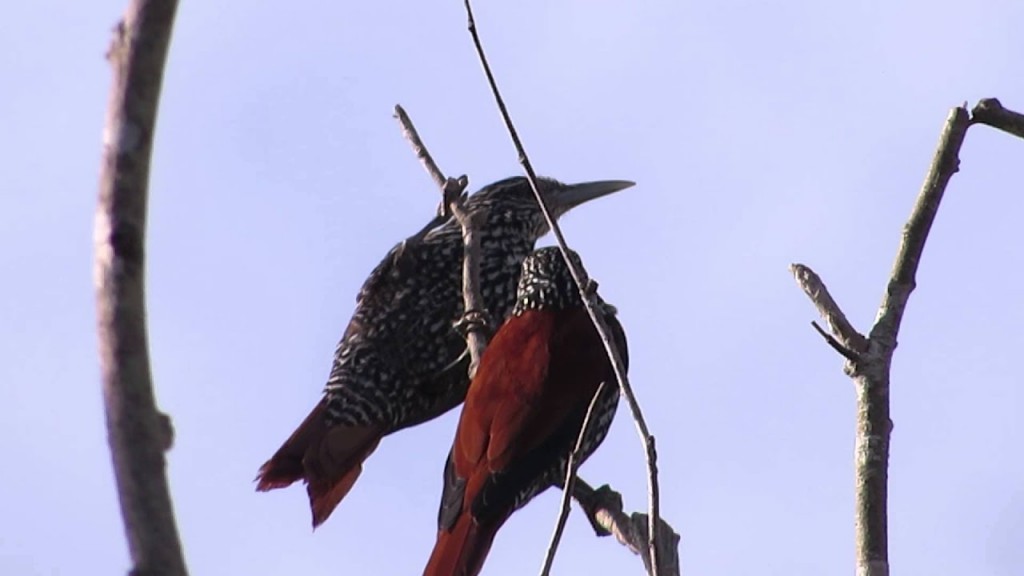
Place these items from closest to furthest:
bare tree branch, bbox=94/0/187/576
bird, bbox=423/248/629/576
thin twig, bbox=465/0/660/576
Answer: bare tree branch, bbox=94/0/187/576, thin twig, bbox=465/0/660/576, bird, bbox=423/248/629/576

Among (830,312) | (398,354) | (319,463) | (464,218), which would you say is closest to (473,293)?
(464,218)

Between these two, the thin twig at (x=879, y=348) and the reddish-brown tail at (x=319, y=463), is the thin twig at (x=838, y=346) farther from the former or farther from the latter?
the reddish-brown tail at (x=319, y=463)

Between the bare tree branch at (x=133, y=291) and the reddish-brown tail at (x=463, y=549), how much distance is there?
10.8 feet

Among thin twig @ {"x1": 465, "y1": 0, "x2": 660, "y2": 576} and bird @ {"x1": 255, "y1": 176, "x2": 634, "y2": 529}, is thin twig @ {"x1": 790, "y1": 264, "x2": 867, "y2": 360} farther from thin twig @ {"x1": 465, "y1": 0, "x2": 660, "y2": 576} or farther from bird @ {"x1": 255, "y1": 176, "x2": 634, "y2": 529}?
bird @ {"x1": 255, "y1": 176, "x2": 634, "y2": 529}

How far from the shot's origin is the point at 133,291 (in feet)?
5.21

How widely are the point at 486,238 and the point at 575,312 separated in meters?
1.12

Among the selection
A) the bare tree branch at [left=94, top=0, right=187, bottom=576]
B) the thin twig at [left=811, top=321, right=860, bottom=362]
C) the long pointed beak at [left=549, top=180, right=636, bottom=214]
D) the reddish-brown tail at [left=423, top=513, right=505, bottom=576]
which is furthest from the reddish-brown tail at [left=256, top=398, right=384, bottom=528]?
the bare tree branch at [left=94, top=0, right=187, bottom=576]

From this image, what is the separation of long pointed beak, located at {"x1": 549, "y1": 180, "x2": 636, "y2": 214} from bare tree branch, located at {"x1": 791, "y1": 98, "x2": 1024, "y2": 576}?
374cm

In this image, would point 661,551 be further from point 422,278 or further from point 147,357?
point 422,278

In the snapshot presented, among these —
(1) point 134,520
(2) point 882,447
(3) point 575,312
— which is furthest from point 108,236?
(3) point 575,312

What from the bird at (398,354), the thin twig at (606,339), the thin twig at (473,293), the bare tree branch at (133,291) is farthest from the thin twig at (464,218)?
the bare tree branch at (133,291)

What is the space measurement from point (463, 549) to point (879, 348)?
6.02ft

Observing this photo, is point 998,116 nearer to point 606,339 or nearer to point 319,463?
point 606,339

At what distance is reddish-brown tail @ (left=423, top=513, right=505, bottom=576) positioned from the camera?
15.9ft
